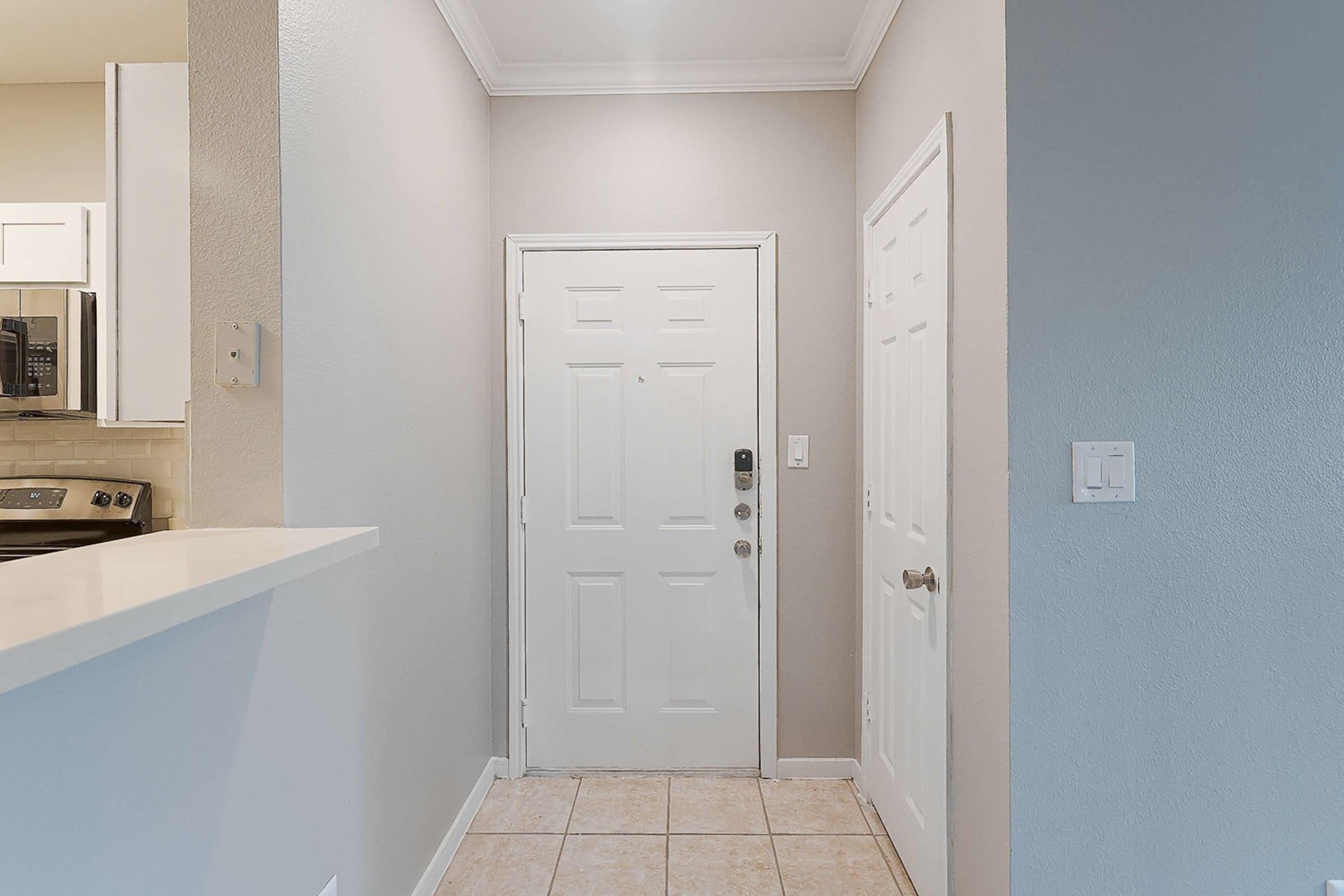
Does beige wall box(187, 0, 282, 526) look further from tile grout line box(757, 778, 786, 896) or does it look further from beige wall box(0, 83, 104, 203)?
beige wall box(0, 83, 104, 203)

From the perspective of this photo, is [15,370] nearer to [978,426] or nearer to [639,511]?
[639,511]

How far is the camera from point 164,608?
0.72m

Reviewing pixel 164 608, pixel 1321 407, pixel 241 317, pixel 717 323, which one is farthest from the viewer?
pixel 717 323

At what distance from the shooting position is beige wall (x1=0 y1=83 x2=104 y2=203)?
2.77 meters

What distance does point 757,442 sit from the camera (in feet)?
8.89

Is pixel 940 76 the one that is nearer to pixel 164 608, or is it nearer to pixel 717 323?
pixel 717 323

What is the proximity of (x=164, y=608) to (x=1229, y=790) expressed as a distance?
179 cm

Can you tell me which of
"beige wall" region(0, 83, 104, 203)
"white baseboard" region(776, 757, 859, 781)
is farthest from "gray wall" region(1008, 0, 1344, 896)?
"beige wall" region(0, 83, 104, 203)

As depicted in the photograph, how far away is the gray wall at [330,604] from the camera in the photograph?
0.92 meters

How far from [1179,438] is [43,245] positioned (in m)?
3.34

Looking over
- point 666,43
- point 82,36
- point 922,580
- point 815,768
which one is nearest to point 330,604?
point 922,580

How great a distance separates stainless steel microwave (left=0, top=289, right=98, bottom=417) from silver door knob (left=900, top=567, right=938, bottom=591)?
2.61m

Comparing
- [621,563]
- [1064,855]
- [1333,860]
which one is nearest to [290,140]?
[621,563]

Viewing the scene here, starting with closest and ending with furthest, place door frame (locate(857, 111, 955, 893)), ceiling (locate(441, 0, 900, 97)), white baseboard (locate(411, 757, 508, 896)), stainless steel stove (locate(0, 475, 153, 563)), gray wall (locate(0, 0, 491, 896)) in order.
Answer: gray wall (locate(0, 0, 491, 896))
door frame (locate(857, 111, 955, 893))
white baseboard (locate(411, 757, 508, 896))
ceiling (locate(441, 0, 900, 97))
stainless steel stove (locate(0, 475, 153, 563))
